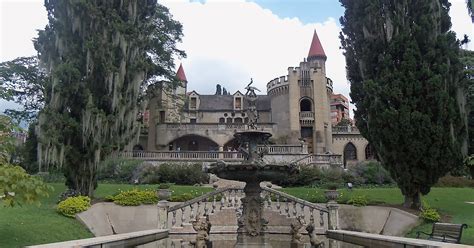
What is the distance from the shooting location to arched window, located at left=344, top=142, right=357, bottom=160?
167ft

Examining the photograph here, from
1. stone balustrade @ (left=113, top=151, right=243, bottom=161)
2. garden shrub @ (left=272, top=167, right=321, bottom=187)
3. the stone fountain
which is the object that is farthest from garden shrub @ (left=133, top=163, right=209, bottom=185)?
the stone fountain

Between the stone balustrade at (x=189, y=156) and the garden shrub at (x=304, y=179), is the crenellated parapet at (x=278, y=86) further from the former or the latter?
the garden shrub at (x=304, y=179)

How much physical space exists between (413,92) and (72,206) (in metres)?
15.2

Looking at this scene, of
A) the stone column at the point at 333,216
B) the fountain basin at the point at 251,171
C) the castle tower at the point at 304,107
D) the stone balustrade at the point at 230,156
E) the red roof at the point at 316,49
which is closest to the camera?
the fountain basin at the point at 251,171

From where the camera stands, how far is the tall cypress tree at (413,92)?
16812mm

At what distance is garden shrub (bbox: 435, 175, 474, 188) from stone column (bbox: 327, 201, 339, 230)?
51.6ft

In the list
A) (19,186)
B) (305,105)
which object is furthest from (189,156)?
(19,186)

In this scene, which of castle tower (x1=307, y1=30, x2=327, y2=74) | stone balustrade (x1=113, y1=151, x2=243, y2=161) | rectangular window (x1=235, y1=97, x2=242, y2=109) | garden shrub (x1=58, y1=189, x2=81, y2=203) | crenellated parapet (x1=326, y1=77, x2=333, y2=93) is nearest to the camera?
garden shrub (x1=58, y1=189, x2=81, y2=203)

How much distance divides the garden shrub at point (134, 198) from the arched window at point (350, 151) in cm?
3595

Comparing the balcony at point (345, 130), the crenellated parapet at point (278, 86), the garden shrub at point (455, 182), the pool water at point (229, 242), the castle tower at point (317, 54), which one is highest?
the castle tower at point (317, 54)

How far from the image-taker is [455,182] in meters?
30.1

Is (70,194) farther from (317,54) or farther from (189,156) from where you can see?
(317,54)

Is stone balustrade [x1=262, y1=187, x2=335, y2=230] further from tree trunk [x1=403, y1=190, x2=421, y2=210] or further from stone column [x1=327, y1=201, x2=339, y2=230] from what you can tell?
tree trunk [x1=403, y1=190, x2=421, y2=210]

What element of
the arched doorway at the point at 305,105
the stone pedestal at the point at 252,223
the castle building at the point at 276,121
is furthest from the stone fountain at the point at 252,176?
the arched doorway at the point at 305,105
